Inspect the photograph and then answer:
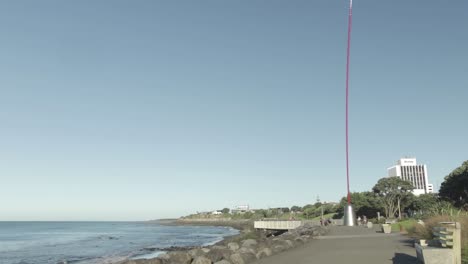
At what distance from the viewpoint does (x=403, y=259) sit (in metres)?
15.0

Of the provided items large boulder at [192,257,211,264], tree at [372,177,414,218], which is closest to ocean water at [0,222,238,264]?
large boulder at [192,257,211,264]

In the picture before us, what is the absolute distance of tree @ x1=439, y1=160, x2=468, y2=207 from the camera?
232 ft

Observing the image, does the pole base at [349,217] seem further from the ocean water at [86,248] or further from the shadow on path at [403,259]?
the shadow on path at [403,259]

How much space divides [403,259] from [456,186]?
216 ft

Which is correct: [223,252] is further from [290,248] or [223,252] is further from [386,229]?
[386,229]

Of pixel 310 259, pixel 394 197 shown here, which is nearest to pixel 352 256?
pixel 310 259

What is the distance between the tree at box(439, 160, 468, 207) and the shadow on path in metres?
60.1

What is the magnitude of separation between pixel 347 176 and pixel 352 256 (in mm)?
30675

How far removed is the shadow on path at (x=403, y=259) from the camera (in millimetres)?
14399

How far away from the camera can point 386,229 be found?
1192 inches

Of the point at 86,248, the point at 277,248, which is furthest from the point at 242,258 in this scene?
the point at 86,248

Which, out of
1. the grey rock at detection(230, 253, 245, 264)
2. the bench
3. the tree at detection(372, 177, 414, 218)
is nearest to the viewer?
the bench

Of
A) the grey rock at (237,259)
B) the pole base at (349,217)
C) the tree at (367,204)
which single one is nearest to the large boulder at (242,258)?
the grey rock at (237,259)

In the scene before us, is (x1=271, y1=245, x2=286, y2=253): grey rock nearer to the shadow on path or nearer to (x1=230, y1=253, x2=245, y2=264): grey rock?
(x1=230, y1=253, x2=245, y2=264): grey rock
